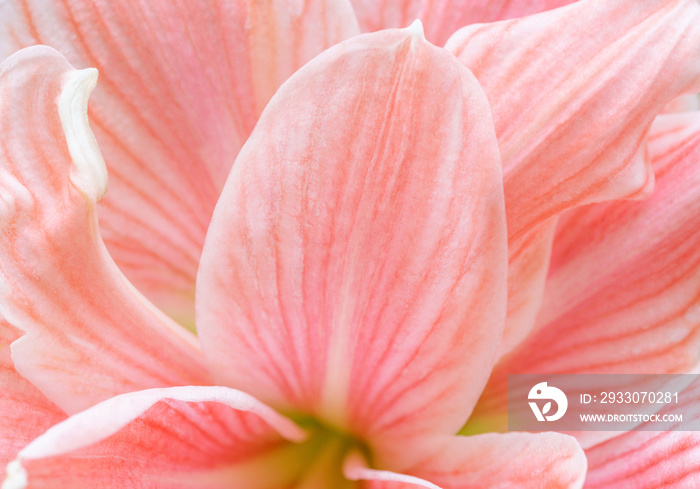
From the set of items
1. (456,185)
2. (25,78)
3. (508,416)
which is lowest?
(508,416)

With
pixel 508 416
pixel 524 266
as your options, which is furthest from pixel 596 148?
pixel 508 416

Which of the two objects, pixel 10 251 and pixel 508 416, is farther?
pixel 508 416

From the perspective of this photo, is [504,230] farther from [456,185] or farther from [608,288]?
[608,288]

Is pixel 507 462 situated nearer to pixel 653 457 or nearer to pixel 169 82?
pixel 653 457

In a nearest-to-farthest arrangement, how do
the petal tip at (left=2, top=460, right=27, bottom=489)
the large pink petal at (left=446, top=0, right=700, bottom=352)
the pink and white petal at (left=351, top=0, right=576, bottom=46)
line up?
the petal tip at (left=2, top=460, right=27, bottom=489), the large pink petal at (left=446, top=0, right=700, bottom=352), the pink and white petal at (left=351, top=0, right=576, bottom=46)

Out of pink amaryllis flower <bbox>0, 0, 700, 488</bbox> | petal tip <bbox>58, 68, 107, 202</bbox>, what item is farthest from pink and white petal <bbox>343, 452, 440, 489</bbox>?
petal tip <bbox>58, 68, 107, 202</bbox>

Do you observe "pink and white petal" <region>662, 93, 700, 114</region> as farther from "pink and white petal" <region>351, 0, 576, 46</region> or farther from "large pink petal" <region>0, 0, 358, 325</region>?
"large pink petal" <region>0, 0, 358, 325</region>
